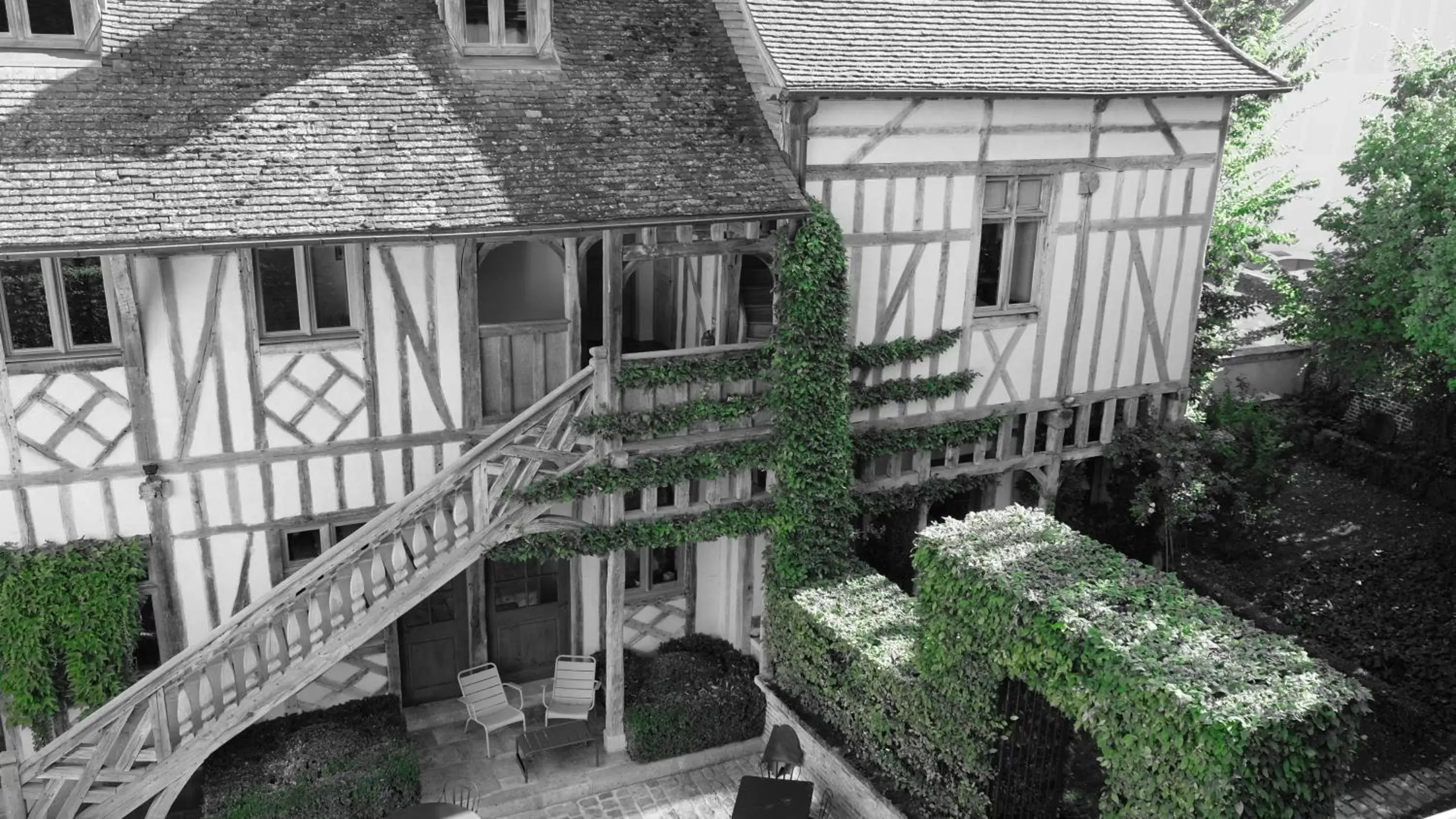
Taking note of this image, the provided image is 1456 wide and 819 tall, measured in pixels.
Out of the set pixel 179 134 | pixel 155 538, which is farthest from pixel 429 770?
pixel 179 134

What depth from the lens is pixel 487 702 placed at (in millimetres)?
11953

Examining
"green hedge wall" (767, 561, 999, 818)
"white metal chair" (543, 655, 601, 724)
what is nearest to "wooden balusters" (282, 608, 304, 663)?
"white metal chair" (543, 655, 601, 724)

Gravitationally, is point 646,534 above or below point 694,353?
below

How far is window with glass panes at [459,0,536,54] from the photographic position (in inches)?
436

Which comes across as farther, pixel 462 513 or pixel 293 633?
pixel 462 513

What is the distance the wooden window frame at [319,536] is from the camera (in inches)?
430

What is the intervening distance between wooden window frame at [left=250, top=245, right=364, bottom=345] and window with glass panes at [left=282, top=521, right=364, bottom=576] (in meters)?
1.86

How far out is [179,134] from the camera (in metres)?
9.55

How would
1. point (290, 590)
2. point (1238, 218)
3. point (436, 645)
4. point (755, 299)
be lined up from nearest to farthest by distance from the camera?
point (290, 590), point (436, 645), point (755, 299), point (1238, 218)

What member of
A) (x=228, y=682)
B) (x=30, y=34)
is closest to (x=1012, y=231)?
(x=228, y=682)

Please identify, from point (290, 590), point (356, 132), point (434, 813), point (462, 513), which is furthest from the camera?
point (462, 513)

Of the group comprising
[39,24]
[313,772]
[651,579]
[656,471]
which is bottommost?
[313,772]

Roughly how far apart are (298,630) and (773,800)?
467 cm

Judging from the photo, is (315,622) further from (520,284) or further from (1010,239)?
(1010,239)
